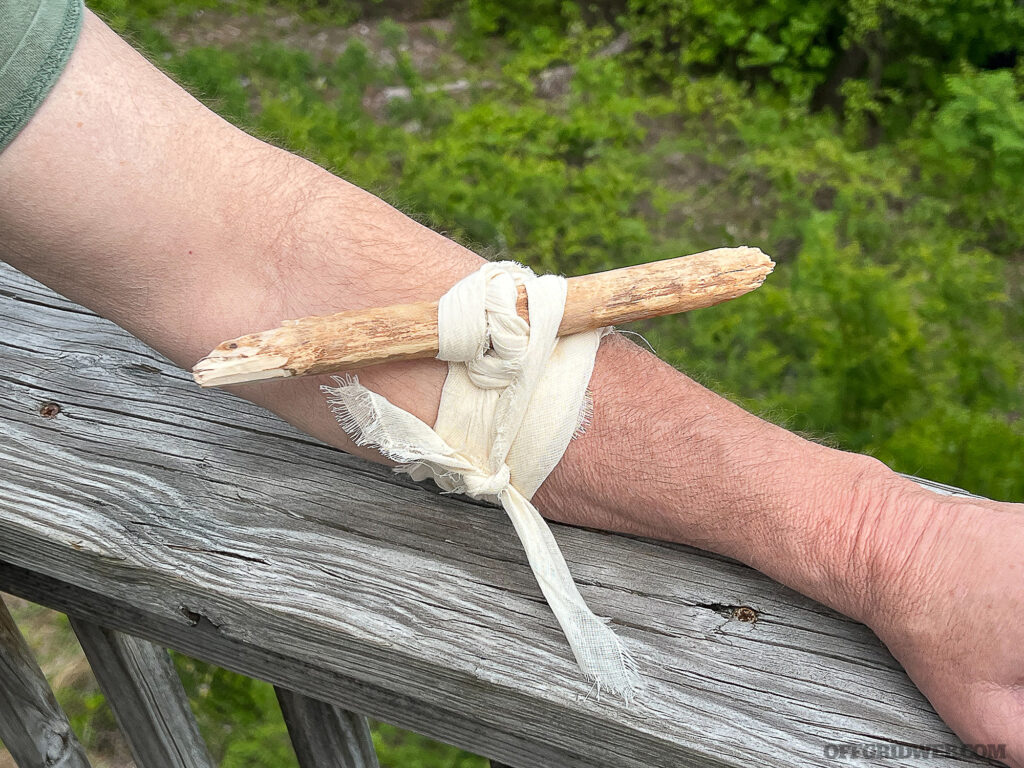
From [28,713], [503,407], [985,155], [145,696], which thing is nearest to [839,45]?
[985,155]

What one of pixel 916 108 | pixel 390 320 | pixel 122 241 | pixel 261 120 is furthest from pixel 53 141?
pixel 916 108

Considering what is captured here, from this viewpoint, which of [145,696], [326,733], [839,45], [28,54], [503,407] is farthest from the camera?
[839,45]

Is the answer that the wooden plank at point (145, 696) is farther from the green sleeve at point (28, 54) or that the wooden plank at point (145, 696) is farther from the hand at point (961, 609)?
the hand at point (961, 609)

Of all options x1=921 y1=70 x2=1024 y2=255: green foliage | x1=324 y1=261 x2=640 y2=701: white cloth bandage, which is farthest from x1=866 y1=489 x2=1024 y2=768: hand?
x1=921 y1=70 x2=1024 y2=255: green foliage

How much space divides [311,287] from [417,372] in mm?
155

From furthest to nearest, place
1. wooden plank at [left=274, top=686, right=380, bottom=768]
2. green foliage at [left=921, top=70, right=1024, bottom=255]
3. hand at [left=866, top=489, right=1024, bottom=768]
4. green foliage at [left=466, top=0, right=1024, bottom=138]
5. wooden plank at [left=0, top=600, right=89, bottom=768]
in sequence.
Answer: green foliage at [left=466, top=0, right=1024, bottom=138], green foliage at [left=921, top=70, right=1024, bottom=255], wooden plank at [left=0, top=600, right=89, bottom=768], wooden plank at [left=274, top=686, right=380, bottom=768], hand at [left=866, top=489, right=1024, bottom=768]

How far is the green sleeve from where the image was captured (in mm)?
892

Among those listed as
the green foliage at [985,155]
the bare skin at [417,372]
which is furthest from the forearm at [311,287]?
the green foliage at [985,155]

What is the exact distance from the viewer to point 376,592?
40.1 inches

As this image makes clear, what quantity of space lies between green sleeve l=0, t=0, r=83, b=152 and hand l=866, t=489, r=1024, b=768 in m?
0.98

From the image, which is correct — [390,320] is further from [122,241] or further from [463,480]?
[122,241]

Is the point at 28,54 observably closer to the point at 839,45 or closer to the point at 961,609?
the point at 961,609

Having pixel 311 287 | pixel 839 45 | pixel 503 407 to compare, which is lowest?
pixel 839 45

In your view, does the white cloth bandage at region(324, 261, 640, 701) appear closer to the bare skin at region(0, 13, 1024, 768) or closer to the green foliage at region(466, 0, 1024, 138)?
the bare skin at region(0, 13, 1024, 768)
